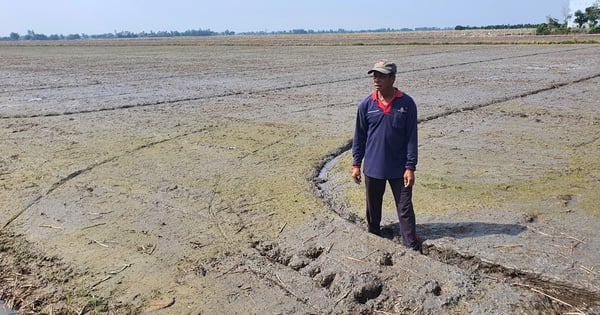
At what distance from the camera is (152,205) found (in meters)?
5.93

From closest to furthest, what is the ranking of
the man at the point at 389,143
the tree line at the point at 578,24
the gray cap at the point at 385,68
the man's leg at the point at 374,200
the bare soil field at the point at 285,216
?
the bare soil field at the point at 285,216
the gray cap at the point at 385,68
the man at the point at 389,143
the man's leg at the point at 374,200
the tree line at the point at 578,24

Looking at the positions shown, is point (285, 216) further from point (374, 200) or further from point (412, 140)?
point (412, 140)

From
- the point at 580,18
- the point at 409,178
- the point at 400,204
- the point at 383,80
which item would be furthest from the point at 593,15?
the point at 383,80

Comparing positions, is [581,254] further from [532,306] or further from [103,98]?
[103,98]

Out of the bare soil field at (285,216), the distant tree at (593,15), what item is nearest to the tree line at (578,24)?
the distant tree at (593,15)

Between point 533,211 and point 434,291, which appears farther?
point 533,211

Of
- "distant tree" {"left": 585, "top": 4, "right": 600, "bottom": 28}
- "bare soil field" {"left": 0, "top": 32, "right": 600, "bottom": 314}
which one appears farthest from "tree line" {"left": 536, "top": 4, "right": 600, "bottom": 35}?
"bare soil field" {"left": 0, "top": 32, "right": 600, "bottom": 314}

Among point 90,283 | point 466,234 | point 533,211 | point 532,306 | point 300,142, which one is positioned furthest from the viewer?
point 300,142

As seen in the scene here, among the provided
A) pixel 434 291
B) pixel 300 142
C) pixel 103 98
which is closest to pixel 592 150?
pixel 300 142

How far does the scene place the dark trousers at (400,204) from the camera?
178 inches

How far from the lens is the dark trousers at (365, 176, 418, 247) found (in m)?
4.52

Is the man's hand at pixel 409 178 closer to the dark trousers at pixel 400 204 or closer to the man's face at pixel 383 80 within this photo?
the dark trousers at pixel 400 204

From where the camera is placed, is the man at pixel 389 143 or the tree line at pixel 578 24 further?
the tree line at pixel 578 24

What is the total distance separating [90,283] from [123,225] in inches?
47.1
